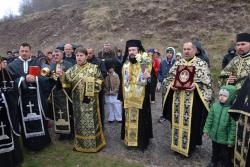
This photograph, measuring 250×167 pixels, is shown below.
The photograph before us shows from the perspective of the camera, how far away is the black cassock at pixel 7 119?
566 centimetres

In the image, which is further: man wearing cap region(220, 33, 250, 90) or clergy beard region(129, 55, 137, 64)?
clergy beard region(129, 55, 137, 64)

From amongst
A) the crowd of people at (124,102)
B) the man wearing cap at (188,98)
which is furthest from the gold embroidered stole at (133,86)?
the man wearing cap at (188,98)

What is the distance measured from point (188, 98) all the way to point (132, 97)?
1.09m

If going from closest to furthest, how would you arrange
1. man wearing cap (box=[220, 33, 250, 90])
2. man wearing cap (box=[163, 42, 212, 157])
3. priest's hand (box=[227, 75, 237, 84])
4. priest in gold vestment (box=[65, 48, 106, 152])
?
1. man wearing cap (box=[220, 33, 250, 90])
2. priest's hand (box=[227, 75, 237, 84])
3. man wearing cap (box=[163, 42, 212, 157])
4. priest in gold vestment (box=[65, 48, 106, 152])

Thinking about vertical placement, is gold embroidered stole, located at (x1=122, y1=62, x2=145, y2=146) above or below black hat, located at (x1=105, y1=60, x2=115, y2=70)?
below

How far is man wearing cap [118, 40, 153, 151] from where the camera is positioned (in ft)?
22.6

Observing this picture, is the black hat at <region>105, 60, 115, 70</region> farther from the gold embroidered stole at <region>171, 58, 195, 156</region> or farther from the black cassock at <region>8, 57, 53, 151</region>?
the gold embroidered stole at <region>171, 58, 195, 156</region>

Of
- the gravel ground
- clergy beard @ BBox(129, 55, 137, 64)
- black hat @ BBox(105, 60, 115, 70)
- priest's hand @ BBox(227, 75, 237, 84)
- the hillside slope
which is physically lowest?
the gravel ground

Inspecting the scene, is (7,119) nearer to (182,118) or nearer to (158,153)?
(158,153)

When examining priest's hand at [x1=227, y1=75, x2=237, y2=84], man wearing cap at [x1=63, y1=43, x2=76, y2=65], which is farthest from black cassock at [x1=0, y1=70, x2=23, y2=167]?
priest's hand at [x1=227, y1=75, x2=237, y2=84]

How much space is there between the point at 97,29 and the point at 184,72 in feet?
61.7

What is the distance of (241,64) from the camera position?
580 cm

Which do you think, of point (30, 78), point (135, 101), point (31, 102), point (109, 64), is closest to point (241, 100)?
point (135, 101)

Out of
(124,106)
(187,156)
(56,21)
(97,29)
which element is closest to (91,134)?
(124,106)
